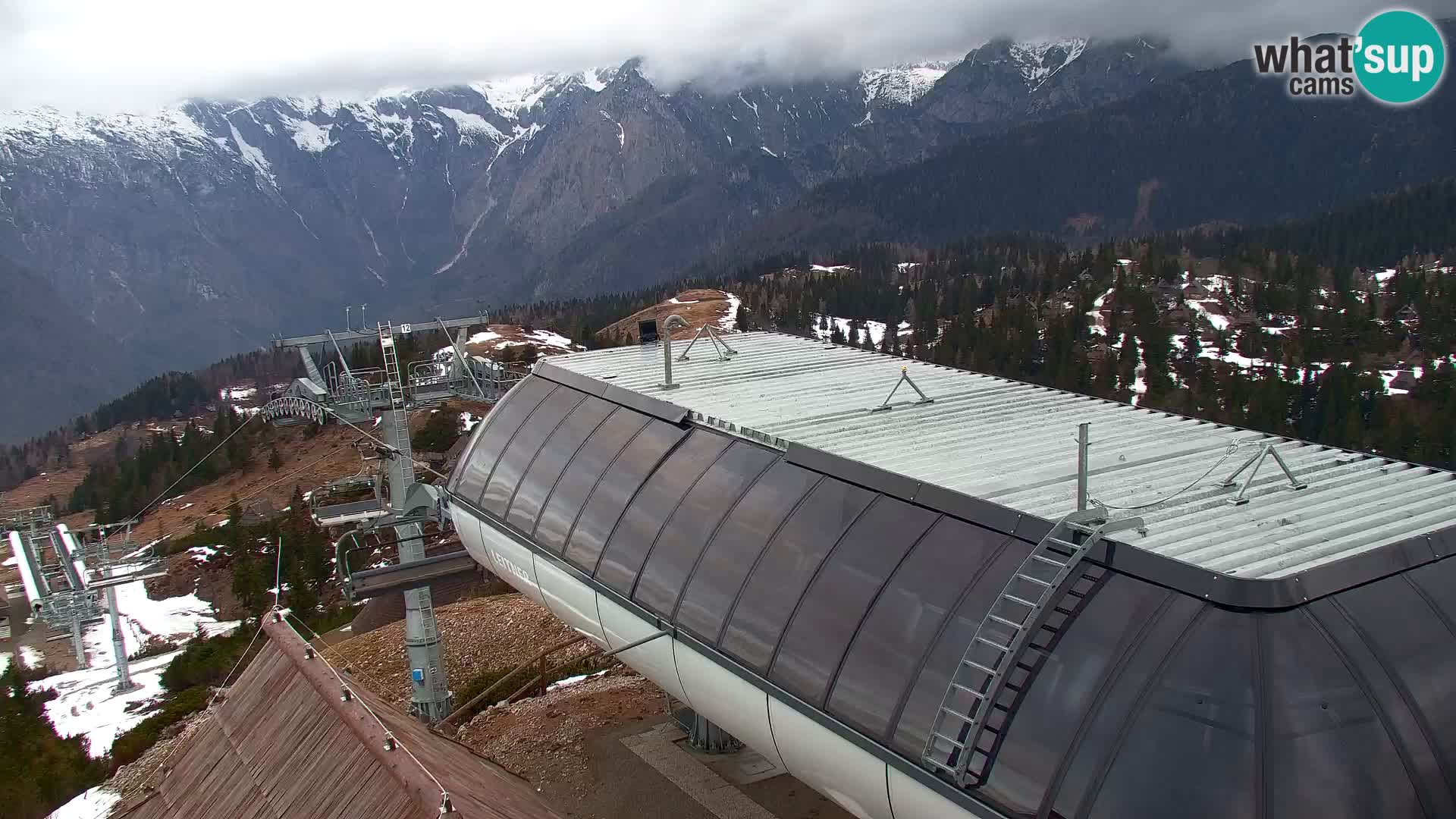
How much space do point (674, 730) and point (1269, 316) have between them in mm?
138181

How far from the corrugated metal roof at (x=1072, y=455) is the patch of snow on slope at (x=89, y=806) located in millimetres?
14902

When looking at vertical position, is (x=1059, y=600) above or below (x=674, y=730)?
above

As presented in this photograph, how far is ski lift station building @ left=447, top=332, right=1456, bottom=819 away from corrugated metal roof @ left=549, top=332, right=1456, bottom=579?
75mm

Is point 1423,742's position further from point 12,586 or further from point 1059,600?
point 12,586

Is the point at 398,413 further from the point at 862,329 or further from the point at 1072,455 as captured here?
the point at 862,329

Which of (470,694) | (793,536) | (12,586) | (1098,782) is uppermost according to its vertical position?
(793,536)

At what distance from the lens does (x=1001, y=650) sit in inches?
470

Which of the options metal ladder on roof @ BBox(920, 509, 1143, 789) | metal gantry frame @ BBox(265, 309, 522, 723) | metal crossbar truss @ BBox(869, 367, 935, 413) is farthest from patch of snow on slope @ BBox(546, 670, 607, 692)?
metal ladder on roof @ BBox(920, 509, 1143, 789)

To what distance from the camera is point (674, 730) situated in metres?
24.4

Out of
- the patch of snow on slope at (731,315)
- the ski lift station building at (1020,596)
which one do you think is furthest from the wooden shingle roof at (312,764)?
the patch of snow on slope at (731,315)

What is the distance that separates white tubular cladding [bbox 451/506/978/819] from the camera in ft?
42.2

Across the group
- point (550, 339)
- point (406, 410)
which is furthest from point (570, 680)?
point (550, 339)

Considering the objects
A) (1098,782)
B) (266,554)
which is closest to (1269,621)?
(1098,782)

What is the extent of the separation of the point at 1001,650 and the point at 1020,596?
0.74 meters
